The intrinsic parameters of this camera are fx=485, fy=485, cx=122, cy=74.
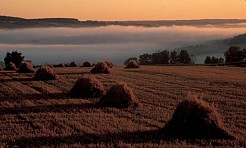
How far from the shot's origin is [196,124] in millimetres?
16266

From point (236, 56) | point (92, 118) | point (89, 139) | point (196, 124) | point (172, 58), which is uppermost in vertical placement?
point (236, 56)

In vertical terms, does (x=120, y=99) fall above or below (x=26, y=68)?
below

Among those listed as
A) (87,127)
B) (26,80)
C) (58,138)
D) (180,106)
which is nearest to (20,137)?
(58,138)

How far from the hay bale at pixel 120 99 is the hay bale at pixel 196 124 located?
5653mm

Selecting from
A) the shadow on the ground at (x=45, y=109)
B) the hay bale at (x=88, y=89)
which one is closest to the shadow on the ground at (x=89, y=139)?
the shadow on the ground at (x=45, y=109)

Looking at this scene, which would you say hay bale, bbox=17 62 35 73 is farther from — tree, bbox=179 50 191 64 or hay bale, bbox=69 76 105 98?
tree, bbox=179 50 191 64

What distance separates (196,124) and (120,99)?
6609 mm

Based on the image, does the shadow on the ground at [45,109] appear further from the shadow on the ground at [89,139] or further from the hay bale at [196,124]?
the hay bale at [196,124]

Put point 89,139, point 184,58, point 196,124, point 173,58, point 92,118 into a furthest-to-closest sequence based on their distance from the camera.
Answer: point 173,58, point 184,58, point 92,118, point 196,124, point 89,139

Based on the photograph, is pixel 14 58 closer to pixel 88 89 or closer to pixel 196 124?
pixel 88 89

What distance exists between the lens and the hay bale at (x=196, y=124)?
52.9 feet

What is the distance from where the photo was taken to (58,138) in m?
15.3

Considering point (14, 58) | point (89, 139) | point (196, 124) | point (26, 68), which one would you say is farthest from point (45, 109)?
point (14, 58)

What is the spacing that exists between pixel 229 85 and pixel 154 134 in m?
19.2
